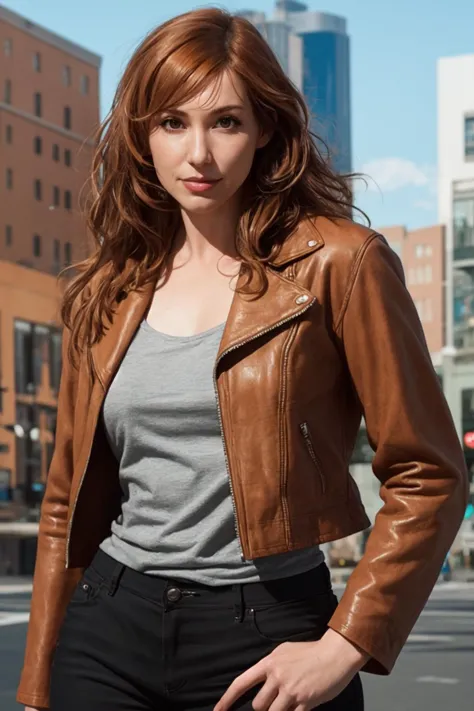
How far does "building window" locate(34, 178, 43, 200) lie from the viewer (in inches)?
3004

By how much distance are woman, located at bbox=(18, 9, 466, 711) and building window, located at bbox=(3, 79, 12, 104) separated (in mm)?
74066

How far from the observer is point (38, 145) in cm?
7681

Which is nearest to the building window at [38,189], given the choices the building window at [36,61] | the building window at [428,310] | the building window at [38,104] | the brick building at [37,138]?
the brick building at [37,138]

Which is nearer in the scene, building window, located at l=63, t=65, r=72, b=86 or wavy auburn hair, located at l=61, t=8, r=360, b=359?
wavy auburn hair, located at l=61, t=8, r=360, b=359

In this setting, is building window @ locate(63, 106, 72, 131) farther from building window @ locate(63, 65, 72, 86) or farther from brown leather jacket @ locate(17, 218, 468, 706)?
brown leather jacket @ locate(17, 218, 468, 706)

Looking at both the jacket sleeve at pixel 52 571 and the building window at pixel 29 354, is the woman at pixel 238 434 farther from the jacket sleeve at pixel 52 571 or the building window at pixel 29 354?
the building window at pixel 29 354

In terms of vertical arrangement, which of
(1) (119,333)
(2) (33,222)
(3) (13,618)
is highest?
(2) (33,222)

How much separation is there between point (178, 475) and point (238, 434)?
0.13 m

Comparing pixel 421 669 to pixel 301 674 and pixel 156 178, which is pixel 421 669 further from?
pixel 301 674

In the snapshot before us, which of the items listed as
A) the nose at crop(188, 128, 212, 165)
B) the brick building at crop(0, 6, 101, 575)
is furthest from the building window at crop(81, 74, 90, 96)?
the nose at crop(188, 128, 212, 165)

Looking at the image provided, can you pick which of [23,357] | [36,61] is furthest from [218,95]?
[36,61]

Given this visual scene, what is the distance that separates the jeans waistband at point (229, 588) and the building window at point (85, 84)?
7945cm

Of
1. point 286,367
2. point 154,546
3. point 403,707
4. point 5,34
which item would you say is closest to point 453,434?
point 286,367

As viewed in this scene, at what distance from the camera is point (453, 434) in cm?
247
